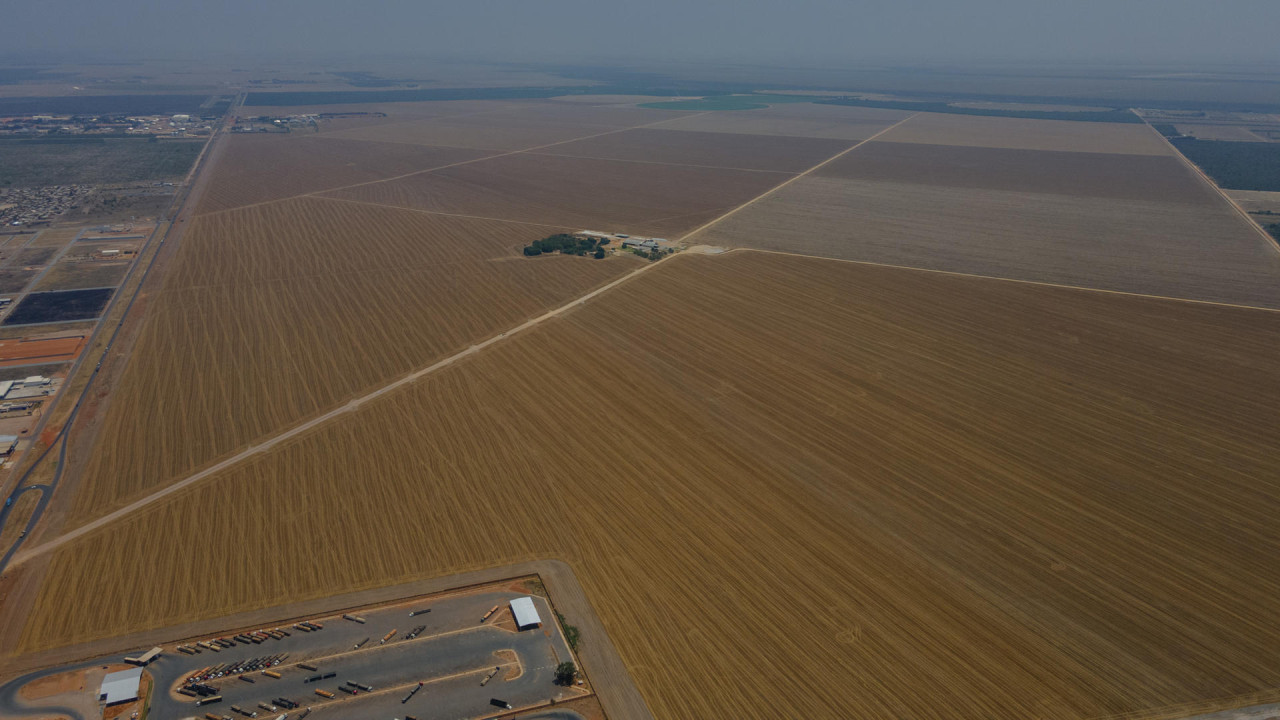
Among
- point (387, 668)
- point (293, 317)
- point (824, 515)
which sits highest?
point (293, 317)

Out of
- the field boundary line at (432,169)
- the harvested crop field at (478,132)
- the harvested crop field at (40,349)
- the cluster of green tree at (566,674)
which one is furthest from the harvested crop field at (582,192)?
the cluster of green tree at (566,674)

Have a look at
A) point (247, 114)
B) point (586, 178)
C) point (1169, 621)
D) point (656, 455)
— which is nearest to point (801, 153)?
point (586, 178)

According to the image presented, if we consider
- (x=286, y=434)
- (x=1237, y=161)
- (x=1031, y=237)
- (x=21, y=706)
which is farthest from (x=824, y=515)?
(x=1237, y=161)

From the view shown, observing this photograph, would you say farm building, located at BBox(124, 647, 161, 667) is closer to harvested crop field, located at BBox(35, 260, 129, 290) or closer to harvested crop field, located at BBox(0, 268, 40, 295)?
harvested crop field, located at BBox(35, 260, 129, 290)

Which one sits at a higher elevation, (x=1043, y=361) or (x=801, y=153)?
(x=801, y=153)

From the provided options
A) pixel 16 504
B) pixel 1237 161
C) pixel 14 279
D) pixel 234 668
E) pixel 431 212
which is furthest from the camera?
pixel 1237 161

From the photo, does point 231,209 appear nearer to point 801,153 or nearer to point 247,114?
point 801,153

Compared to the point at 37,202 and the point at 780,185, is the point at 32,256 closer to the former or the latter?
the point at 37,202
